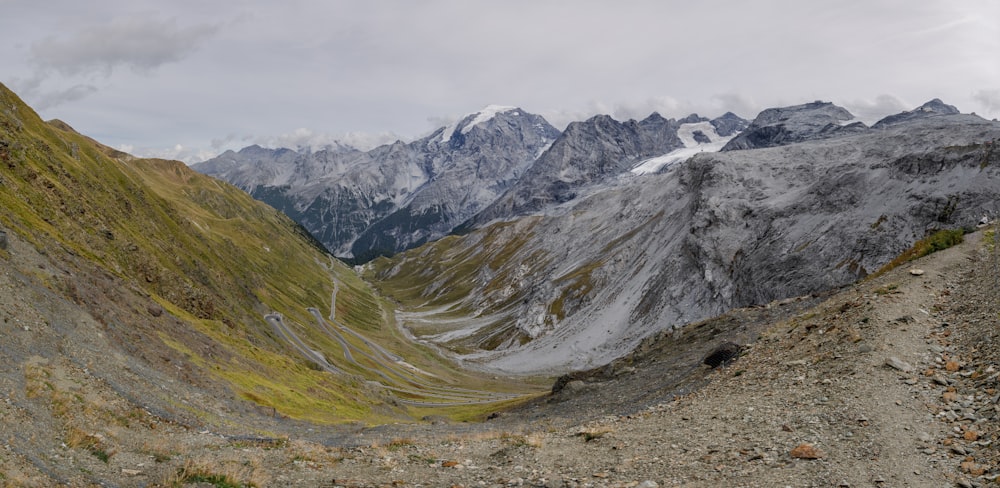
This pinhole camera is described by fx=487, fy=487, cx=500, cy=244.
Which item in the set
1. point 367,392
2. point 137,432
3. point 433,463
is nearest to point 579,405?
point 433,463

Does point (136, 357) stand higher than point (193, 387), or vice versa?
point (136, 357)

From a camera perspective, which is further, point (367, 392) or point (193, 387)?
point (367, 392)

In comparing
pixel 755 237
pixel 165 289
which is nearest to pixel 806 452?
pixel 165 289

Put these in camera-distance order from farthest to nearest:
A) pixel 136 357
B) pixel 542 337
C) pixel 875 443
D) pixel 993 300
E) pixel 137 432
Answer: pixel 542 337 < pixel 136 357 < pixel 993 300 < pixel 137 432 < pixel 875 443

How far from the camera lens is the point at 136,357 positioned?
36531 mm

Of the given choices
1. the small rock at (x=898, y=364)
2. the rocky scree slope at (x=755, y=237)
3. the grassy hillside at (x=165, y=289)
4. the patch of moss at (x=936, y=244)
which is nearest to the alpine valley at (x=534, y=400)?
the small rock at (x=898, y=364)

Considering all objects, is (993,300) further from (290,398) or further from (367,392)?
(367,392)

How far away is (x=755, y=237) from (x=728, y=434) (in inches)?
4931

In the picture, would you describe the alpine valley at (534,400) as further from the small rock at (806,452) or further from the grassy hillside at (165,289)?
the grassy hillside at (165,289)

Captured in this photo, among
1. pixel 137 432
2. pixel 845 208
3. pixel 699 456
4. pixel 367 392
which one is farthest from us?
pixel 845 208

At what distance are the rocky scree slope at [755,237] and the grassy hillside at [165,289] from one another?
1453 inches

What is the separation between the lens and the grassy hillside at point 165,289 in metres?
45.7

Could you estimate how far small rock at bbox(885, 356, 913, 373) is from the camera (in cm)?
2091

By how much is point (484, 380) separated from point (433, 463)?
13211 centimetres
